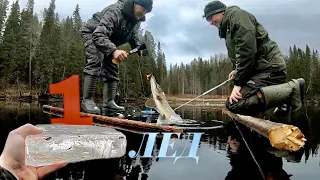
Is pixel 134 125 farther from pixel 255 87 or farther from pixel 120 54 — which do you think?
pixel 255 87

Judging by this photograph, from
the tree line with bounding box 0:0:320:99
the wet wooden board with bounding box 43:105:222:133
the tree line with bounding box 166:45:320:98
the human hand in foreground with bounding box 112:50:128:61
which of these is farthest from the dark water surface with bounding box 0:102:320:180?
the tree line with bounding box 166:45:320:98

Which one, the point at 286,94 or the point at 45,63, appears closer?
the point at 286,94

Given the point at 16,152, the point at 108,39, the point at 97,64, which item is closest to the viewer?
the point at 16,152

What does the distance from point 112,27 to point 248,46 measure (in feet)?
7.12

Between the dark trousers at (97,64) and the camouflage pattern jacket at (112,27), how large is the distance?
226 millimetres

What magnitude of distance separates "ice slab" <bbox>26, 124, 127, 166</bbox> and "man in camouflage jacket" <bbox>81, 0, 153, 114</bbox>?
8.77ft

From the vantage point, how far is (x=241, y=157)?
7.80 ft

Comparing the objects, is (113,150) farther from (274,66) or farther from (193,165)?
A: (274,66)

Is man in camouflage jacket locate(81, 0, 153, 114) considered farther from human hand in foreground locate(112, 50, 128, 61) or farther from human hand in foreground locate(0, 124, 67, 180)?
human hand in foreground locate(0, 124, 67, 180)

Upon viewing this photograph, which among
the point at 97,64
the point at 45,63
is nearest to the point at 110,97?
the point at 97,64

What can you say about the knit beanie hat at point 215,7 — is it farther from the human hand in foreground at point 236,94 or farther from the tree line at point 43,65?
the tree line at point 43,65

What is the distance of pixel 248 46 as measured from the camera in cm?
311

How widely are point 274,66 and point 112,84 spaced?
280cm

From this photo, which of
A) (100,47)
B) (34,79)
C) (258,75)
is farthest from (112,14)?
(34,79)
